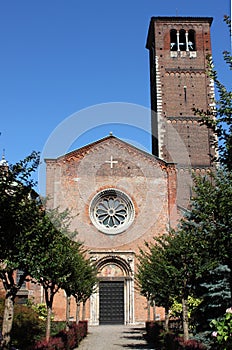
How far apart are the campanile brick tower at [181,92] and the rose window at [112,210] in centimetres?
420

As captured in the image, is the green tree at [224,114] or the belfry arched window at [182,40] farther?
the belfry arched window at [182,40]

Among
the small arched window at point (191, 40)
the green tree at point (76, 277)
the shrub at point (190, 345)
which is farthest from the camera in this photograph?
the small arched window at point (191, 40)

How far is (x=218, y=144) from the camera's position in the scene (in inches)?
348

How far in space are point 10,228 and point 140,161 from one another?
2586 centimetres

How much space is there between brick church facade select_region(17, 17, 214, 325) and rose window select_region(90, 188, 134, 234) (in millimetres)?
77

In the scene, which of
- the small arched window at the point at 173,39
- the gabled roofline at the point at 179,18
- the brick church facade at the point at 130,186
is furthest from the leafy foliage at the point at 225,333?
the gabled roofline at the point at 179,18

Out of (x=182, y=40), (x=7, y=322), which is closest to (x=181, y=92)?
(x=182, y=40)

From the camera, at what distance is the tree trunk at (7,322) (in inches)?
432

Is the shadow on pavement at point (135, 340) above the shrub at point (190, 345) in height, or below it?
below

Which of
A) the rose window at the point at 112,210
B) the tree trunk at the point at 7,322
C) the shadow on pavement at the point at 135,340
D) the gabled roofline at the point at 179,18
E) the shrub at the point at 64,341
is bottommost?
the shadow on pavement at the point at 135,340

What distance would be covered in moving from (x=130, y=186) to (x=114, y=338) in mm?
13620

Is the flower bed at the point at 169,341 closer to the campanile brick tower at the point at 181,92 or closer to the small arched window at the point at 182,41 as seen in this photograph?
the campanile brick tower at the point at 181,92

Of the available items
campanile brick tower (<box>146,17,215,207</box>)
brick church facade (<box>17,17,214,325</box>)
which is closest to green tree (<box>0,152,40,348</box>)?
brick church facade (<box>17,17,214,325</box>)

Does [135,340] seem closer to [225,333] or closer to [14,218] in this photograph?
[14,218]
